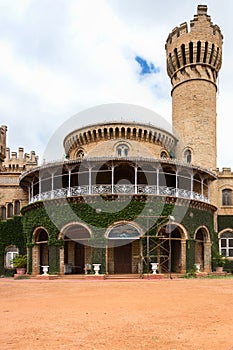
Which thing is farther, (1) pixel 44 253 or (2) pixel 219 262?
(2) pixel 219 262

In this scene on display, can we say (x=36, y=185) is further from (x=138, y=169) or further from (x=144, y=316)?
(x=144, y=316)

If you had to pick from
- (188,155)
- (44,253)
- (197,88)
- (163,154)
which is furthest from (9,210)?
(197,88)

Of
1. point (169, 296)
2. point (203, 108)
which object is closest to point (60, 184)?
point (203, 108)

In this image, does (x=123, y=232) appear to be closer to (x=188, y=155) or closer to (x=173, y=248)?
(x=173, y=248)

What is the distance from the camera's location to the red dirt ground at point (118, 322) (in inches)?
343

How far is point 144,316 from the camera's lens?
1201 cm

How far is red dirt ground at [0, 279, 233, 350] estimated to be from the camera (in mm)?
8703

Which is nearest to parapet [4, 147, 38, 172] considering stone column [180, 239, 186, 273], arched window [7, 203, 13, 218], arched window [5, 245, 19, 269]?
arched window [7, 203, 13, 218]

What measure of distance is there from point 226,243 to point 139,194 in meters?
14.1

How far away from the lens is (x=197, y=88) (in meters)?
42.9

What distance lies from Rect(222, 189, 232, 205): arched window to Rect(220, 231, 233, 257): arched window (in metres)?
3.08

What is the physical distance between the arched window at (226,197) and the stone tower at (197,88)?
296cm

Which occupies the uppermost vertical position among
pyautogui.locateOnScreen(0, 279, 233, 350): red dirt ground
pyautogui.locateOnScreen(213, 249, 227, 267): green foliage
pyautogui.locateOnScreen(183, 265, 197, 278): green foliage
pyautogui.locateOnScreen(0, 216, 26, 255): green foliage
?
pyautogui.locateOnScreen(0, 216, 26, 255): green foliage

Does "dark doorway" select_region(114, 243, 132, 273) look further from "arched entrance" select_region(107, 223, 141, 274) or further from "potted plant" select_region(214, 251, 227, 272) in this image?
"potted plant" select_region(214, 251, 227, 272)
